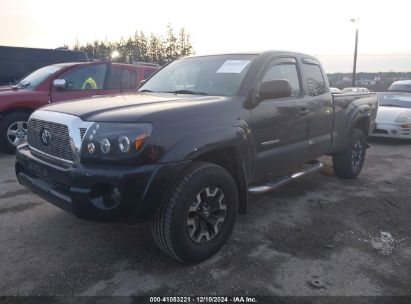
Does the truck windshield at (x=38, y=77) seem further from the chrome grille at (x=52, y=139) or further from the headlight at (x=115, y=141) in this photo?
the headlight at (x=115, y=141)

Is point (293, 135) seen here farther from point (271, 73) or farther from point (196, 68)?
point (196, 68)

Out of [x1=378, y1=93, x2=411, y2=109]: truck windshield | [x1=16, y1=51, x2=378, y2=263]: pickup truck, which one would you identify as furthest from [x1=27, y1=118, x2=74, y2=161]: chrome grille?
[x1=378, y1=93, x2=411, y2=109]: truck windshield

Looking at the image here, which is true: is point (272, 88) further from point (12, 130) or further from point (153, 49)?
point (153, 49)

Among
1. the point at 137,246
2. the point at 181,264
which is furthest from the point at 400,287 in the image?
the point at 137,246

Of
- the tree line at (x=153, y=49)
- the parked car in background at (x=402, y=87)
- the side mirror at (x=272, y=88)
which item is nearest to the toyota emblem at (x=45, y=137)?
the side mirror at (x=272, y=88)

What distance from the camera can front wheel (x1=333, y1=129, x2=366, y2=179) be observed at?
5.55 m

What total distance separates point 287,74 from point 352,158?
2.10 m

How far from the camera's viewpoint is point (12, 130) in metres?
Answer: 6.93

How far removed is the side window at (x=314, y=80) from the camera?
4.66 meters

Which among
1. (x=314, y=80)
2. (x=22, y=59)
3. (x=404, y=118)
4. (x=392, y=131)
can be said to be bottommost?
(x=392, y=131)

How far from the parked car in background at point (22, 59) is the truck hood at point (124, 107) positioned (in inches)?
351

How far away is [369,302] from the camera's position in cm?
265

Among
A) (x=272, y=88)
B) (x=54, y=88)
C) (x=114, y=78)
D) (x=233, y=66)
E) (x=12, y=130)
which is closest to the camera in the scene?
(x=272, y=88)

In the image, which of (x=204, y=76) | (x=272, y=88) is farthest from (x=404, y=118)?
(x=204, y=76)
